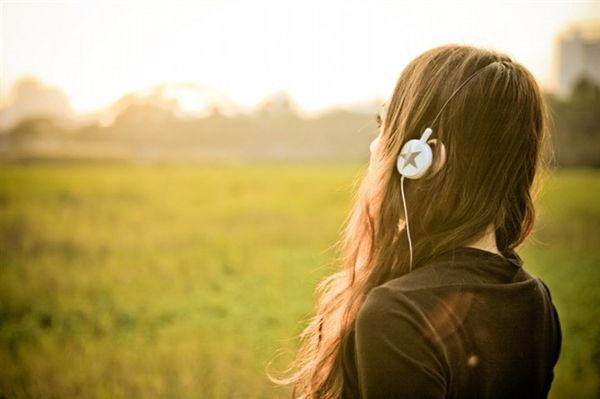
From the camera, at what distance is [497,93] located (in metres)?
1.02

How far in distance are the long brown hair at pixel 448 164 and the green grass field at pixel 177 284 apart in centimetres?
42

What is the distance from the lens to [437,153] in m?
1.04

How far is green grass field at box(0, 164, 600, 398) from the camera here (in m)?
3.68

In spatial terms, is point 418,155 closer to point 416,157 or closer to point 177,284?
point 416,157

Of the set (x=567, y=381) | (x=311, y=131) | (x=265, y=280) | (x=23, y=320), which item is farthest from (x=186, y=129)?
(x=567, y=381)

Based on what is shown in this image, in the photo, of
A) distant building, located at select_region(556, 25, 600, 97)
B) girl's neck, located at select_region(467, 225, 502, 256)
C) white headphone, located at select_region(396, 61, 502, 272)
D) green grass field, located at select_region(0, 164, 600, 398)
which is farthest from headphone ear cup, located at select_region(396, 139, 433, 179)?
distant building, located at select_region(556, 25, 600, 97)

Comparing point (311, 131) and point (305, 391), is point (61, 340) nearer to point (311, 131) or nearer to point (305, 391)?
point (305, 391)

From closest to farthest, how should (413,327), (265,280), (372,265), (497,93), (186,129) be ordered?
(413,327)
(497,93)
(372,265)
(265,280)
(186,129)

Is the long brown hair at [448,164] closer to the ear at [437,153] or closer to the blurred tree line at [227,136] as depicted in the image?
the ear at [437,153]

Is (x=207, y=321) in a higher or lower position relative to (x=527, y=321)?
lower

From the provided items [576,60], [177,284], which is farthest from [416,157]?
[576,60]

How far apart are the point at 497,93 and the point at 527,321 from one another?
434 millimetres

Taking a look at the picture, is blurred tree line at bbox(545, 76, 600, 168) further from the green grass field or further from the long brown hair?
the long brown hair

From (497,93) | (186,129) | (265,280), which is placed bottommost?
(265,280)
